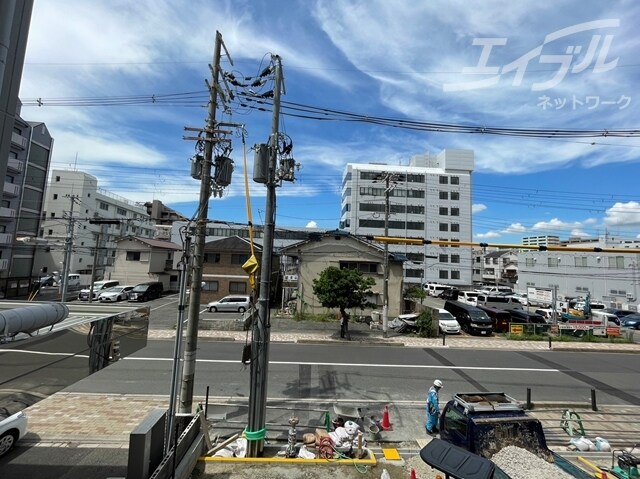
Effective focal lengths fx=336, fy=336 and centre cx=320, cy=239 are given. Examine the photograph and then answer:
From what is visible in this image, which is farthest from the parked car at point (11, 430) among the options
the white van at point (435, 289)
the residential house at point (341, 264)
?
the white van at point (435, 289)

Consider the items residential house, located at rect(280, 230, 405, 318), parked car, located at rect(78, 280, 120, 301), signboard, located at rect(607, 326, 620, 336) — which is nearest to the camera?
signboard, located at rect(607, 326, 620, 336)

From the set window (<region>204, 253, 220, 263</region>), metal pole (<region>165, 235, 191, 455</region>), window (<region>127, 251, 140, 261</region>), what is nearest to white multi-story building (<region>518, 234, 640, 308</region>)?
window (<region>204, 253, 220, 263</region>)

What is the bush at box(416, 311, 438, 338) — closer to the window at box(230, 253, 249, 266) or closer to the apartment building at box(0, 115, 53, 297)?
the window at box(230, 253, 249, 266)

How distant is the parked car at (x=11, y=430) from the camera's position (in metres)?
7.48

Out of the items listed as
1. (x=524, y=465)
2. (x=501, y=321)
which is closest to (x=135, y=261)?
(x=501, y=321)

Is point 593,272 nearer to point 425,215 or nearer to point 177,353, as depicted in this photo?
point 425,215

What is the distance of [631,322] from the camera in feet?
108

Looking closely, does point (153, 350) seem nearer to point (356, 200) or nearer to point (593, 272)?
point (356, 200)

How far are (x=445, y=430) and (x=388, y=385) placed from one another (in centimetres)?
522

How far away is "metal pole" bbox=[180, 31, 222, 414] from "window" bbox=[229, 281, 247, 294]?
92.8 feet

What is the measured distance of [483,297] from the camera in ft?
119

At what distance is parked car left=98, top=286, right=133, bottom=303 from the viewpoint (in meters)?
34.8

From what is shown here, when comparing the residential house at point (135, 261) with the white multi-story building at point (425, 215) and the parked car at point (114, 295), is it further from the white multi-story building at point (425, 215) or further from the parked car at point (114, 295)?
the white multi-story building at point (425, 215)

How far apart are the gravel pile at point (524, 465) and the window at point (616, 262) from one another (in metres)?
50.6
